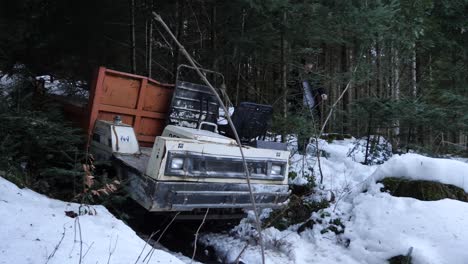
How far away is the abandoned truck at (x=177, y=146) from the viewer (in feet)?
15.1

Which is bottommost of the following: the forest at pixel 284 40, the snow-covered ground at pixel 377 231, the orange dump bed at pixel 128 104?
the snow-covered ground at pixel 377 231

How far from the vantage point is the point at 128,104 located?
6133mm

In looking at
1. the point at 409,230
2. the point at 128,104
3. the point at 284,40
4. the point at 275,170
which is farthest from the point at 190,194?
the point at 284,40

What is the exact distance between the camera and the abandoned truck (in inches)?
181

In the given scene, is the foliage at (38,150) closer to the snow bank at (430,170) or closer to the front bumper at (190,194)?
the front bumper at (190,194)

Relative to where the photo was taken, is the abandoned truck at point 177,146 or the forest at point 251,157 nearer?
the forest at point 251,157

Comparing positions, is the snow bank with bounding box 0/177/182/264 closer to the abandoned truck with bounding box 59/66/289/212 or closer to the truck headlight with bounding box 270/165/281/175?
the abandoned truck with bounding box 59/66/289/212

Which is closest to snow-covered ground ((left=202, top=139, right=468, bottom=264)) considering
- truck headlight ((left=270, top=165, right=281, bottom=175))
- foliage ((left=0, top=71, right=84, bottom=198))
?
truck headlight ((left=270, top=165, right=281, bottom=175))

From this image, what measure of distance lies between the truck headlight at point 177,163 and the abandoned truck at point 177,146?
1 cm

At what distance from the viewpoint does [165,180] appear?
4531 millimetres

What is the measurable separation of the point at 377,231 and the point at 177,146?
278 cm

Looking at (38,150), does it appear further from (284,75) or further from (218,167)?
(284,75)

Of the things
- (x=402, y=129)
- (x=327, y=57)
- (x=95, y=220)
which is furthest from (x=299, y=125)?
(x=327, y=57)

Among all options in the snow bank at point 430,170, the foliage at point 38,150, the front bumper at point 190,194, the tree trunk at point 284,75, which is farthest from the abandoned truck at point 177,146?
the tree trunk at point 284,75
